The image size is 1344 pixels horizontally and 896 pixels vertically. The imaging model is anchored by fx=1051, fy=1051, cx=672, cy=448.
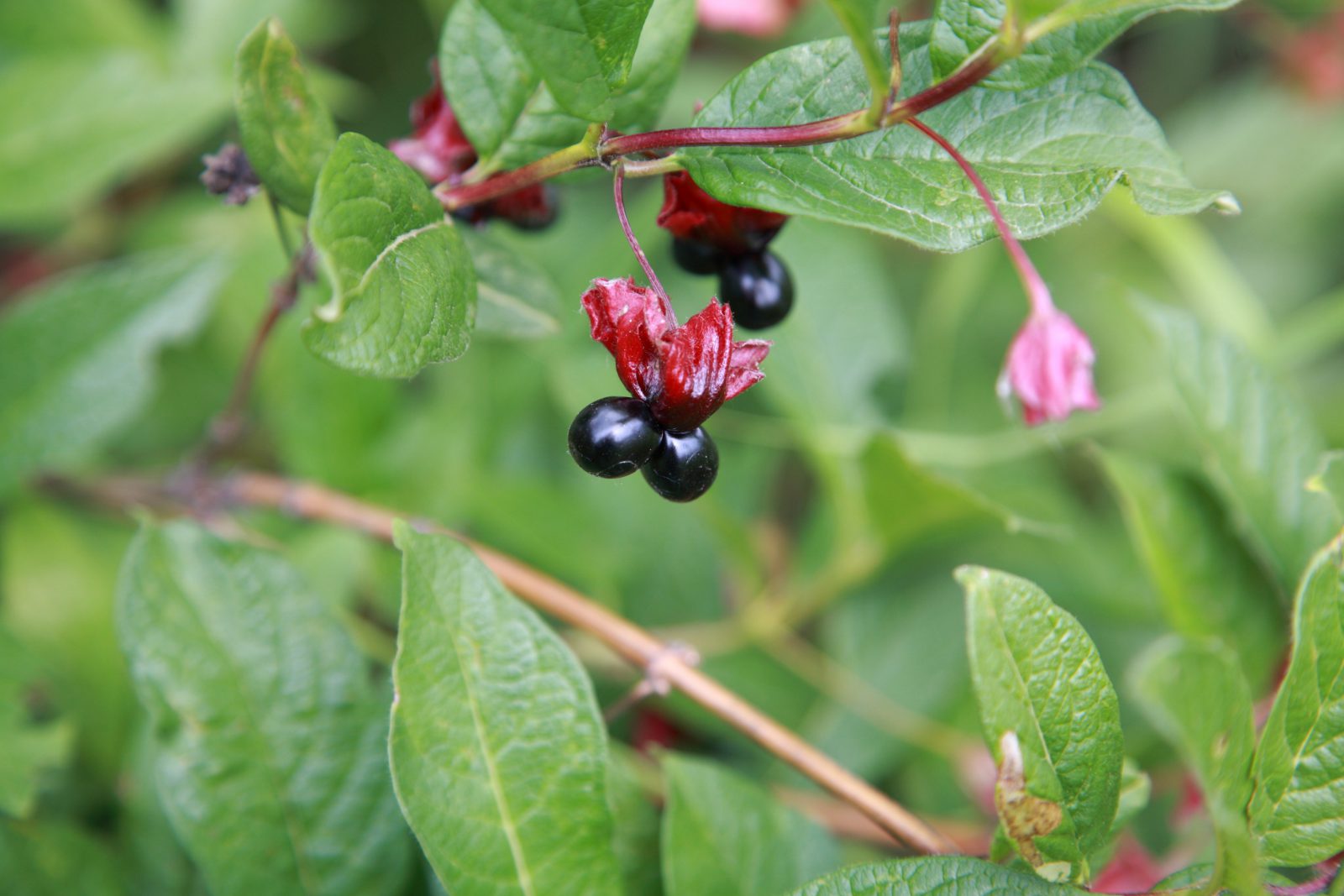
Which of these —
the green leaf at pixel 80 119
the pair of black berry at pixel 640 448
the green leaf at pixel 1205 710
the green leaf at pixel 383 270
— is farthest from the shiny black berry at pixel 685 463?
the green leaf at pixel 80 119

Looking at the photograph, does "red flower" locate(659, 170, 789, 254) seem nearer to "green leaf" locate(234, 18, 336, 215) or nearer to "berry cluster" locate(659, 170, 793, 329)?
"berry cluster" locate(659, 170, 793, 329)

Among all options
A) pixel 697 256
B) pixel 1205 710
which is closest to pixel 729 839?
pixel 1205 710

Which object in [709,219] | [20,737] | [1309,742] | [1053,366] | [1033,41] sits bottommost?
[20,737]

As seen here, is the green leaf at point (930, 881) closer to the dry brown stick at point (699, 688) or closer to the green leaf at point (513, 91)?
the dry brown stick at point (699, 688)

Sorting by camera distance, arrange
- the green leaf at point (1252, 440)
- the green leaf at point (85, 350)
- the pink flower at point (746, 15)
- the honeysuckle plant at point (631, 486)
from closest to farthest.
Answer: the honeysuckle plant at point (631, 486) → the green leaf at point (1252, 440) → the green leaf at point (85, 350) → the pink flower at point (746, 15)

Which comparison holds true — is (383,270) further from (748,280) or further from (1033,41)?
(1033,41)

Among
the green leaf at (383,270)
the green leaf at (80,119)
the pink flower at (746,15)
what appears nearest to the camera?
the green leaf at (383,270)
